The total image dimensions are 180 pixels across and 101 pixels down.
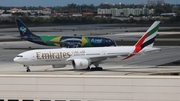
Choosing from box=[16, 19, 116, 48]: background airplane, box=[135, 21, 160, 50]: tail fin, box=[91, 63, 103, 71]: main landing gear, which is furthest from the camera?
box=[16, 19, 116, 48]: background airplane

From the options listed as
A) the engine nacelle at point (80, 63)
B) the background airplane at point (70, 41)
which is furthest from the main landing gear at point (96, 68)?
the background airplane at point (70, 41)

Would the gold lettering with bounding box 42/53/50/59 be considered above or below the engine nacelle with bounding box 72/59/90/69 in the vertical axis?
above

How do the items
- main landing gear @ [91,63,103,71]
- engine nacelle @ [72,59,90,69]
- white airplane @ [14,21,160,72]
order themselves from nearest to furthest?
Answer: engine nacelle @ [72,59,90,69], white airplane @ [14,21,160,72], main landing gear @ [91,63,103,71]

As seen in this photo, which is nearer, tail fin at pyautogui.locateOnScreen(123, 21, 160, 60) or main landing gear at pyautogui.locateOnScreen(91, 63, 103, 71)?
main landing gear at pyautogui.locateOnScreen(91, 63, 103, 71)

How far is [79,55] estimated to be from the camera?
67.7m

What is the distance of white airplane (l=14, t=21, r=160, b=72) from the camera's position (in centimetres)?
6612

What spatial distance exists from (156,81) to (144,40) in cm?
3873

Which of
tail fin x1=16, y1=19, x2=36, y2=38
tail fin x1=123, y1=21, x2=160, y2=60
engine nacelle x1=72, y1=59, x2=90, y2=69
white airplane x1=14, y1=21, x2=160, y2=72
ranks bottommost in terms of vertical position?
tail fin x1=16, y1=19, x2=36, y2=38

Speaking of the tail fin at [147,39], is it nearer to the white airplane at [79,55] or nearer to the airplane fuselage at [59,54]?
the white airplane at [79,55]

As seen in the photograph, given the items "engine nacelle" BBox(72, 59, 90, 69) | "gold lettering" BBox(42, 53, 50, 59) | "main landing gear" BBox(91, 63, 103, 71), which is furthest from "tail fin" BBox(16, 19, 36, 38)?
"engine nacelle" BBox(72, 59, 90, 69)

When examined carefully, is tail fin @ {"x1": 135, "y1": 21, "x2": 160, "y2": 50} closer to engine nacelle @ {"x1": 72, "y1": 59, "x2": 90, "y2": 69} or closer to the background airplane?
engine nacelle @ {"x1": 72, "y1": 59, "x2": 90, "y2": 69}

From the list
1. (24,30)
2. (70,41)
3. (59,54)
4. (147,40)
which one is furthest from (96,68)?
(24,30)

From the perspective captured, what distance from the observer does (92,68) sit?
227 ft

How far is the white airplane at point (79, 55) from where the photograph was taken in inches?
2603
